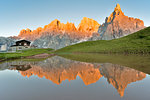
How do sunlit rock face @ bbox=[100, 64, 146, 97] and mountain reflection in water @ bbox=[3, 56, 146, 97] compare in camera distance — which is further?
mountain reflection in water @ bbox=[3, 56, 146, 97]

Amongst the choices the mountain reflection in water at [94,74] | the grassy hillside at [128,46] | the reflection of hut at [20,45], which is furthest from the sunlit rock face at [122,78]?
the reflection of hut at [20,45]

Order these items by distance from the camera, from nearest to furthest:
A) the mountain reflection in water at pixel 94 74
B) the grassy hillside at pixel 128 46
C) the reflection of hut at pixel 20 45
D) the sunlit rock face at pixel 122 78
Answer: the sunlit rock face at pixel 122 78
the mountain reflection in water at pixel 94 74
the grassy hillside at pixel 128 46
the reflection of hut at pixel 20 45

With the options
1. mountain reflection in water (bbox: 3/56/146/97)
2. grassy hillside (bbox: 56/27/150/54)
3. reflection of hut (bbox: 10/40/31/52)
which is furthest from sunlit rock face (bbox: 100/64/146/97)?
reflection of hut (bbox: 10/40/31/52)

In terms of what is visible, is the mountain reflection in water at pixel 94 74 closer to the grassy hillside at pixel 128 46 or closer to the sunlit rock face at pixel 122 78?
the sunlit rock face at pixel 122 78

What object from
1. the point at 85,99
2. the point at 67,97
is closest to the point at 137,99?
the point at 85,99

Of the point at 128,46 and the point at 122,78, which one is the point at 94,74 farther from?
the point at 128,46

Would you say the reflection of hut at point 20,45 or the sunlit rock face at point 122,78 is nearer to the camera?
the sunlit rock face at point 122,78

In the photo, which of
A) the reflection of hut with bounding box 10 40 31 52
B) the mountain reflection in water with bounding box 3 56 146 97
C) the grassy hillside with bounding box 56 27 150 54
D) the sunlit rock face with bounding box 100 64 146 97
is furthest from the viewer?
the reflection of hut with bounding box 10 40 31 52

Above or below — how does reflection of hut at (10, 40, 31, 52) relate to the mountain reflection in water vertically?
above

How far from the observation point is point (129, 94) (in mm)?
5938

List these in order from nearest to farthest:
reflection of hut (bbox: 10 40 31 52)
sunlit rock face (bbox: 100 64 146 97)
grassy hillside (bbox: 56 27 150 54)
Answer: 1. sunlit rock face (bbox: 100 64 146 97)
2. grassy hillside (bbox: 56 27 150 54)
3. reflection of hut (bbox: 10 40 31 52)

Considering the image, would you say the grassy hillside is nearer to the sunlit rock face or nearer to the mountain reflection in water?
the mountain reflection in water

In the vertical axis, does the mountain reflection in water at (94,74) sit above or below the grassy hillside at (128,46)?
below

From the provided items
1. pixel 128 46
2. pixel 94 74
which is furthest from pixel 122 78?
pixel 128 46
